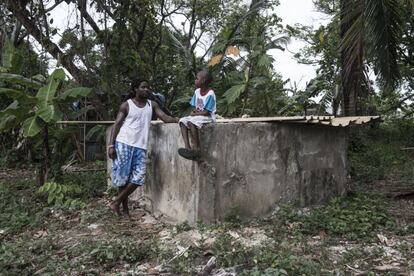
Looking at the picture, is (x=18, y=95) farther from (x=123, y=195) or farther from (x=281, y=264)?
(x=281, y=264)

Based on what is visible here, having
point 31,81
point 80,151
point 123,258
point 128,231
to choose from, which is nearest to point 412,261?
point 123,258

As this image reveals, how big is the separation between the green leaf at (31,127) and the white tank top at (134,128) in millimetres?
1518

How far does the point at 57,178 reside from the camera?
7891mm

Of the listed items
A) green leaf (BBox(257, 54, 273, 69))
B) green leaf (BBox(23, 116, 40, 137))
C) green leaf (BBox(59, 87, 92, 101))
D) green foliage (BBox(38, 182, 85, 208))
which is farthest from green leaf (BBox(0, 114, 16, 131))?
green leaf (BBox(257, 54, 273, 69))

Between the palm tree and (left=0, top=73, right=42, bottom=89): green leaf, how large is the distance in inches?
180

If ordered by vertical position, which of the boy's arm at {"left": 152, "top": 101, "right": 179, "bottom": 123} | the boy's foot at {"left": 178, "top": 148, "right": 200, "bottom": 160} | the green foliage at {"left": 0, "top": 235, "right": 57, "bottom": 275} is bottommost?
the green foliage at {"left": 0, "top": 235, "right": 57, "bottom": 275}

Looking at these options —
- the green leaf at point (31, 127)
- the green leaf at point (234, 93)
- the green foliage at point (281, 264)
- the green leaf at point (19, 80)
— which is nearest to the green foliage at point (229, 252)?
the green foliage at point (281, 264)

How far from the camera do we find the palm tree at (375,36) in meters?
6.29

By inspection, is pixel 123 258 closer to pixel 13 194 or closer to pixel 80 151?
pixel 13 194

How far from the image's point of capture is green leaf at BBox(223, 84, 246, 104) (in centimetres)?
1098

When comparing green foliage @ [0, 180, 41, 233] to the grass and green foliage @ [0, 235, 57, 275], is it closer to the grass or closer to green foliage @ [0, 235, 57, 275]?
the grass

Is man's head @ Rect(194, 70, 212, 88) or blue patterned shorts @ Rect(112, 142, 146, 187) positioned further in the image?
blue patterned shorts @ Rect(112, 142, 146, 187)

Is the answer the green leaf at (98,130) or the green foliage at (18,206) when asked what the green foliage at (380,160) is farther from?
the green foliage at (18,206)

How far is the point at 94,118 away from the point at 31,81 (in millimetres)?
4291
